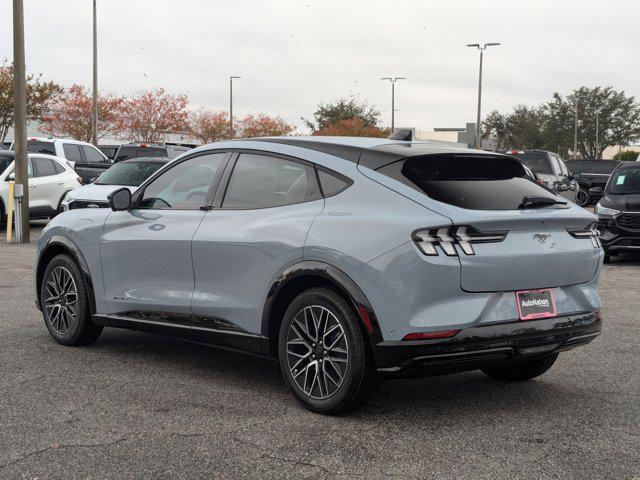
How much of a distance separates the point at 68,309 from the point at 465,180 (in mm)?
3598

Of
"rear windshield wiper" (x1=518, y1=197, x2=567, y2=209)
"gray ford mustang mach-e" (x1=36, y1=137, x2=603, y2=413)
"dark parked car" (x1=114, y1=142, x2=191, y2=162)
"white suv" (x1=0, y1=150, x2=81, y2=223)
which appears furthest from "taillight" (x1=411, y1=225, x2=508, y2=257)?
"dark parked car" (x1=114, y1=142, x2=191, y2=162)

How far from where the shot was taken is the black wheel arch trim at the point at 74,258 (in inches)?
279

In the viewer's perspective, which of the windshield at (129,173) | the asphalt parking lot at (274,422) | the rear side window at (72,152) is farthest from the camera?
the rear side window at (72,152)

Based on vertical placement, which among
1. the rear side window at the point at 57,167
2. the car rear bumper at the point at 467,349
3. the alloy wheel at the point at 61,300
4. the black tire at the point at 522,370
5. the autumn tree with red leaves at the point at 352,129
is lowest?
the black tire at the point at 522,370

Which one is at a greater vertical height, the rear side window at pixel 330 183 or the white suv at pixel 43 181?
the rear side window at pixel 330 183

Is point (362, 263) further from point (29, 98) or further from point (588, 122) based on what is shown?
point (588, 122)

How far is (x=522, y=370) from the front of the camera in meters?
6.26

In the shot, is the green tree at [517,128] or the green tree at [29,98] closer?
the green tree at [29,98]

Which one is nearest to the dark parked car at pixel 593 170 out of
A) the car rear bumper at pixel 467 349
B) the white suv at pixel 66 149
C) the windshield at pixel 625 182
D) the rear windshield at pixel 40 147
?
the white suv at pixel 66 149

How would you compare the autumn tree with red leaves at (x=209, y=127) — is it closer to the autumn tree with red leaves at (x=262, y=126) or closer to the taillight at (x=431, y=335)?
the autumn tree with red leaves at (x=262, y=126)

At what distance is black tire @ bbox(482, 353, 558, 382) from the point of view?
6172 mm

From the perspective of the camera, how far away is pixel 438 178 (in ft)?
17.4

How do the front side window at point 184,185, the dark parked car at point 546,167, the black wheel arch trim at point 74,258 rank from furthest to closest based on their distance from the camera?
the dark parked car at point 546,167 → the black wheel arch trim at point 74,258 → the front side window at point 184,185

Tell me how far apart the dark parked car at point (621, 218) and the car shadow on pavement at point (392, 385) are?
8.10 metres
